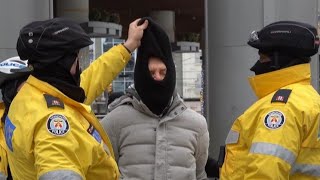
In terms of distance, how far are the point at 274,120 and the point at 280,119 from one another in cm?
3

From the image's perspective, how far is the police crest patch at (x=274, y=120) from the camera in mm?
2883

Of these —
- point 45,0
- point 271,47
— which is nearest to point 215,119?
point 45,0

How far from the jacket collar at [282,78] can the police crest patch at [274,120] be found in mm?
276

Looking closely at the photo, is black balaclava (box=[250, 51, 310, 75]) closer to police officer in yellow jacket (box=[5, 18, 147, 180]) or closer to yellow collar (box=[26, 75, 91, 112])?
police officer in yellow jacket (box=[5, 18, 147, 180])

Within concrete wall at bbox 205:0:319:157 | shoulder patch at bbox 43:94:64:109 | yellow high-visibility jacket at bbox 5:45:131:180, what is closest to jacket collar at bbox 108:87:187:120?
yellow high-visibility jacket at bbox 5:45:131:180

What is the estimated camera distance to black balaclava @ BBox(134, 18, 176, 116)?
3648 mm

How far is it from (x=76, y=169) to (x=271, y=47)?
Answer: 1316mm

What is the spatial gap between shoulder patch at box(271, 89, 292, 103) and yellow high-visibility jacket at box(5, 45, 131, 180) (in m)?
0.90

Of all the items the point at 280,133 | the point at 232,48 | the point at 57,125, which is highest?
the point at 57,125

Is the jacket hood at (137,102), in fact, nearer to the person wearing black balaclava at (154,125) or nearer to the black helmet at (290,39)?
the person wearing black balaclava at (154,125)

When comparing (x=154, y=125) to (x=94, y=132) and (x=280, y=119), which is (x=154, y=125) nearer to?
(x=94, y=132)

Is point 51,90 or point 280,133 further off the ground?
point 51,90

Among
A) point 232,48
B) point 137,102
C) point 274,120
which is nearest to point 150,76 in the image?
point 137,102

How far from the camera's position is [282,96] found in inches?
118
